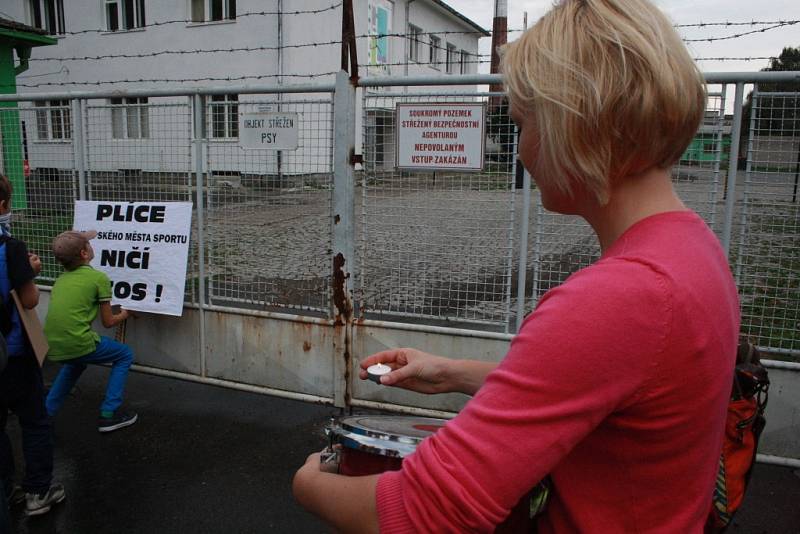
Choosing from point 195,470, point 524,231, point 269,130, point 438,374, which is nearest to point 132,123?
point 269,130

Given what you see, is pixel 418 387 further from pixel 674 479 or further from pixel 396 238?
pixel 396 238

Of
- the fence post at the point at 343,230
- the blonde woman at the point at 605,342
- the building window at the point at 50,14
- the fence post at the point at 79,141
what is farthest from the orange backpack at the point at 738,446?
the building window at the point at 50,14

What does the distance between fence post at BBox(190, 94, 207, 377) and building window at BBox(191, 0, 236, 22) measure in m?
18.0

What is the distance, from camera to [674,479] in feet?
3.17

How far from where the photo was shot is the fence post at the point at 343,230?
14.5ft

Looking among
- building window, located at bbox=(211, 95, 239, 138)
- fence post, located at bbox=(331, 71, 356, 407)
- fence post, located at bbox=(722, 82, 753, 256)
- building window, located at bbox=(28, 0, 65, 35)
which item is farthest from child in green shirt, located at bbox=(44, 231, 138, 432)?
building window, located at bbox=(28, 0, 65, 35)

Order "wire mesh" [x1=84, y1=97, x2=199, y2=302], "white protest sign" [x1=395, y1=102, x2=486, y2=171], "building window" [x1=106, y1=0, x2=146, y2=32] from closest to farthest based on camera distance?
"white protest sign" [x1=395, y1=102, x2=486, y2=171] → "wire mesh" [x1=84, y1=97, x2=199, y2=302] → "building window" [x1=106, y1=0, x2=146, y2=32]

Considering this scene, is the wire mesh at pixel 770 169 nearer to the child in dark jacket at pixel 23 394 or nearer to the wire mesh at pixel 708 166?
the wire mesh at pixel 708 166

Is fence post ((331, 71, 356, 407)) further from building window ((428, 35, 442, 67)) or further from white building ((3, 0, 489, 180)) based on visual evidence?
building window ((428, 35, 442, 67))

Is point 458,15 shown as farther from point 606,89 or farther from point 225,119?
point 606,89

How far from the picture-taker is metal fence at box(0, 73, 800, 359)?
13.0ft

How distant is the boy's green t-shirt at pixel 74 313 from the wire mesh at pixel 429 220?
184cm

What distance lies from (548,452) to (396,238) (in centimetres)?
375

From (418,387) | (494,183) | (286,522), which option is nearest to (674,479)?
(418,387)
